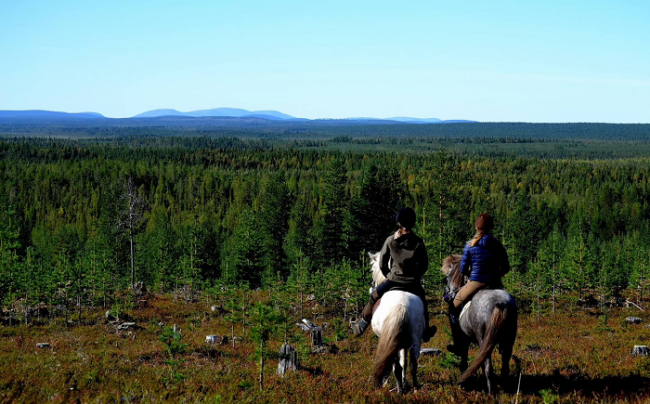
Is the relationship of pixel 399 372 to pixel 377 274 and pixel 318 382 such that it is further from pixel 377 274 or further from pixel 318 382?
pixel 318 382

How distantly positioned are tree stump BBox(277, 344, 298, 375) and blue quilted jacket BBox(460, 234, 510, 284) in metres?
6.76

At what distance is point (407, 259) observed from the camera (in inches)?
336

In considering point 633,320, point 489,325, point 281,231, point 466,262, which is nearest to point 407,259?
point 466,262

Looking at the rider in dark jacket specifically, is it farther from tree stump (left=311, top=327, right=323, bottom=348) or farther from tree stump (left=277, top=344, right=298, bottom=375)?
tree stump (left=311, top=327, right=323, bottom=348)

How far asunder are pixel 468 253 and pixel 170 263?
4854cm

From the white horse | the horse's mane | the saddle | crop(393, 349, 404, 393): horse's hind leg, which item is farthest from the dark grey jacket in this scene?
the horse's mane

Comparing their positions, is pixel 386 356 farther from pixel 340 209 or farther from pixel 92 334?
pixel 340 209

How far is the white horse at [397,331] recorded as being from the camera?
820 cm

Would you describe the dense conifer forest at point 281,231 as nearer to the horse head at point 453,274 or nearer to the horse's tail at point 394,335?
the horse head at point 453,274

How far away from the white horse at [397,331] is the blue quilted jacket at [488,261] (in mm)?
1290

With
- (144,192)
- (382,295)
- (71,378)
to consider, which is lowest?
(144,192)

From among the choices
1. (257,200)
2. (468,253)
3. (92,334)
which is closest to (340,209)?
(92,334)

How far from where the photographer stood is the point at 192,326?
113 ft

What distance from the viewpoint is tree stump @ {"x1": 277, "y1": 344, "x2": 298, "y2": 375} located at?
13905 millimetres
